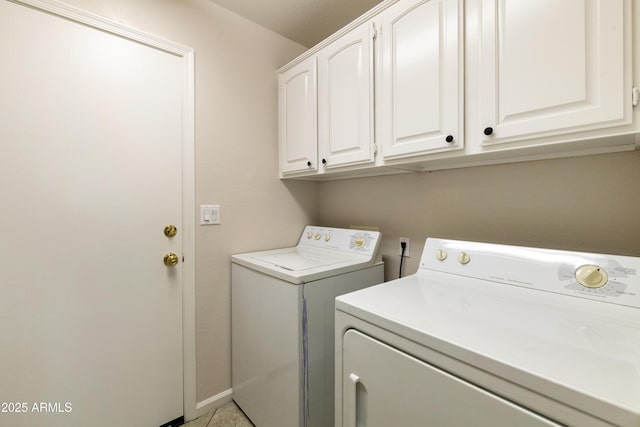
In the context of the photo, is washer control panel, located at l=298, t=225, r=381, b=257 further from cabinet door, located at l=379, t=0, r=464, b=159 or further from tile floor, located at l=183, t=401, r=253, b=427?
tile floor, located at l=183, t=401, r=253, b=427

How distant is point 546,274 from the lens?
0.99 meters

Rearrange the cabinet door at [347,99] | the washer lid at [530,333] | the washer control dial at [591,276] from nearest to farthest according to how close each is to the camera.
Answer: the washer lid at [530,333], the washer control dial at [591,276], the cabinet door at [347,99]

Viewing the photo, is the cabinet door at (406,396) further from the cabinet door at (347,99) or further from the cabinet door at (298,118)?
the cabinet door at (298,118)

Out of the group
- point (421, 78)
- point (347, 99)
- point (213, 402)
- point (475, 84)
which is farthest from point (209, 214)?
point (475, 84)

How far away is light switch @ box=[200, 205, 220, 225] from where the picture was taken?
1.68 metres

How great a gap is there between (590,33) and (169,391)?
8.07 ft

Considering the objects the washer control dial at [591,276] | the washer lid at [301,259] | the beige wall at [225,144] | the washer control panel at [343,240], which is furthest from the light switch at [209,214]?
the washer control dial at [591,276]

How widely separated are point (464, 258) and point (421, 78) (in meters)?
0.83

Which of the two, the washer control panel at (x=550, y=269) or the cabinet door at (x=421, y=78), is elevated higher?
the cabinet door at (x=421, y=78)

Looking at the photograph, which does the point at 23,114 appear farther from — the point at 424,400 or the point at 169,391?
the point at 424,400

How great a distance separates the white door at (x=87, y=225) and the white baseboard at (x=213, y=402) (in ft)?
0.47

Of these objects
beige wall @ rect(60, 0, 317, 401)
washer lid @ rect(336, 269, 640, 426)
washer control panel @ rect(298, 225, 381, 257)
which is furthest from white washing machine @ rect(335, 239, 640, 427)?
beige wall @ rect(60, 0, 317, 401)

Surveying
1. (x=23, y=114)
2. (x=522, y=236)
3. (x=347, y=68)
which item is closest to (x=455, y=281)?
(x=522, y=236)

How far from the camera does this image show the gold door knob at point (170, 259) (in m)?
1.56
